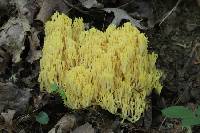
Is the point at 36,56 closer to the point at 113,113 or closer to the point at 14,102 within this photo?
the point at 14,102

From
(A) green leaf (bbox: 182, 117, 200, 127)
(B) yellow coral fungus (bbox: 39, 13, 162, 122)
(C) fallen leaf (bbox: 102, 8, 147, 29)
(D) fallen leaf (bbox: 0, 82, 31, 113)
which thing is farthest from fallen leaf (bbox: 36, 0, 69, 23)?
(A) green leaf (bbox: 182, 117, 200, 127)

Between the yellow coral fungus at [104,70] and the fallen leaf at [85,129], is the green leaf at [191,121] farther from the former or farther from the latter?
the fallen leaf at [85,129]

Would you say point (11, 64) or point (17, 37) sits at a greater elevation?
point (17, 37)

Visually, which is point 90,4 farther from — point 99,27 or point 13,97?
point 13,97

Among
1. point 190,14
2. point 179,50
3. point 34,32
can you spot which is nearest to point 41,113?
point 34,32

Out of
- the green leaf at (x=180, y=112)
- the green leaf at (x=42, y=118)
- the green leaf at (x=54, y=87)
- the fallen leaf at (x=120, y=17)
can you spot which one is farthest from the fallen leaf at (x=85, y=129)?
the fallen leaf at (x=120, y=17)

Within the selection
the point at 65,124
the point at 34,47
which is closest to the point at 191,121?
the point at 65,124
